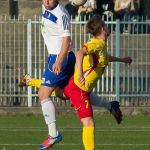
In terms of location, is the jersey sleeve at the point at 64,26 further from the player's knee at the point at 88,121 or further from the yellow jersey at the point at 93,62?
the player's knee at the point at 88,121

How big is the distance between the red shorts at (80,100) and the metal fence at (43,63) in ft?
35.5

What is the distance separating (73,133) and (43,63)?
7007 millimetres

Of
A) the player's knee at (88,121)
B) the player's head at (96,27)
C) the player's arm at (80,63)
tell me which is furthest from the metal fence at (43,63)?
the player's arm at (80,63)

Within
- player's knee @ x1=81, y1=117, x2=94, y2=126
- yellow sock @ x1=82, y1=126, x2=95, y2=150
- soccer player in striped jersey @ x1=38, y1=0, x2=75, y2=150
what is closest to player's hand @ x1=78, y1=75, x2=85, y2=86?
player's knee @ x1=81, y1=117, x2=94, y2=126

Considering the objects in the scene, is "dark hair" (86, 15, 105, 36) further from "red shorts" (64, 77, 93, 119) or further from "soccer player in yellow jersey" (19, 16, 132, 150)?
"red shorts" (64, 77, 93, 119)

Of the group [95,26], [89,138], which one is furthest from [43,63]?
[89,138]

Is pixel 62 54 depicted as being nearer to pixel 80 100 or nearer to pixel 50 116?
pixel 80 100

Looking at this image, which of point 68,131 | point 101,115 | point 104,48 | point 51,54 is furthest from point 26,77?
point 101,115

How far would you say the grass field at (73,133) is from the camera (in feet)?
52.0

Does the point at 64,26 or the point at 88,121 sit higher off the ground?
the point at 64,26

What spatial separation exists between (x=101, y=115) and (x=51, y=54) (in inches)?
377

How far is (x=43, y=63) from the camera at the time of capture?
25156 millimetres

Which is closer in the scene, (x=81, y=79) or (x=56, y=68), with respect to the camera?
(x=81, y=79)

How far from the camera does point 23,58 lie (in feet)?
82.9
